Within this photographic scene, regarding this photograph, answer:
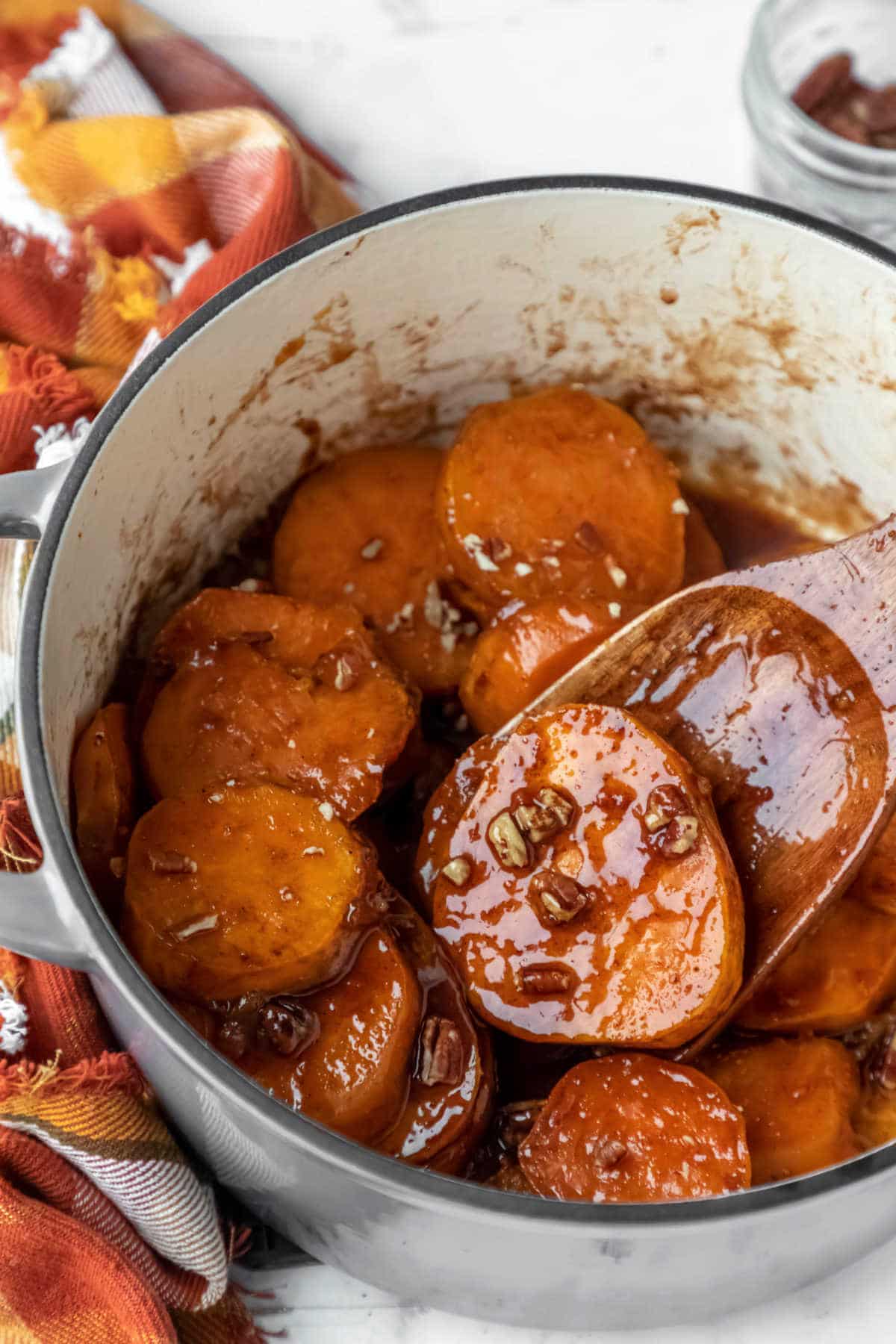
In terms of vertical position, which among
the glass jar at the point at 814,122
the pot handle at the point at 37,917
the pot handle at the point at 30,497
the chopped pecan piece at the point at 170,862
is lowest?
the chopped pecan piece at the point at 170,862

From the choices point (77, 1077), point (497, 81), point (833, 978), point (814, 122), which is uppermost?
point (814, 122)

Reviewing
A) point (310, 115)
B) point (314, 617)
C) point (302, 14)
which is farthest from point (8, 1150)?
point (302, 14)

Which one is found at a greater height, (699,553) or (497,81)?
(497,81)

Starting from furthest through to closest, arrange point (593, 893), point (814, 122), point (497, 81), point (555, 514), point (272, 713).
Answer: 1. point (497, 81)
2. point (814, 122)
3. point (555, 514)
4. point (272, 713)
5. point (593, 893)

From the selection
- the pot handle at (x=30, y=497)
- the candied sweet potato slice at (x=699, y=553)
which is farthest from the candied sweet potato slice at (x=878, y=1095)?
the pot handle at (x=30, y=497)

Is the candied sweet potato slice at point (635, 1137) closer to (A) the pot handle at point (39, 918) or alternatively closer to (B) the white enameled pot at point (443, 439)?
(B) the white enameled pot at point (443, 439)

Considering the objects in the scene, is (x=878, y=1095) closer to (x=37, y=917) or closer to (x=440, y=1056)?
(x=440, y=1056)

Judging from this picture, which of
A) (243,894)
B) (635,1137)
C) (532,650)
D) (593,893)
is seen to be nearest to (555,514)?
(532,650)
